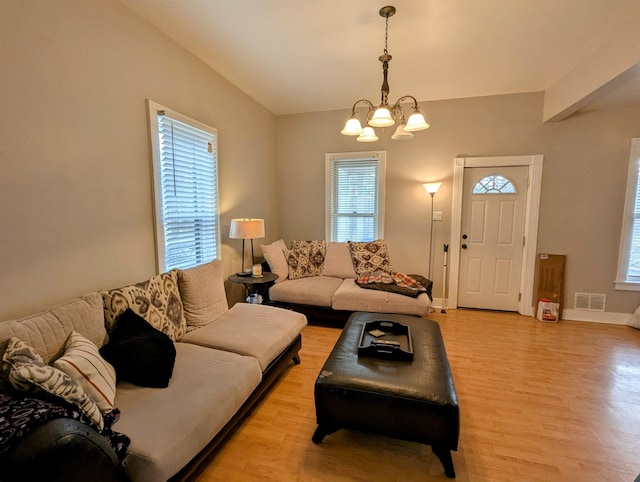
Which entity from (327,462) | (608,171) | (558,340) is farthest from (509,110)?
(327,462)

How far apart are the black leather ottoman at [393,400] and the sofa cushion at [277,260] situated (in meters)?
2.03

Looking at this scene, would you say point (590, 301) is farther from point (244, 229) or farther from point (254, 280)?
point (244, 229)

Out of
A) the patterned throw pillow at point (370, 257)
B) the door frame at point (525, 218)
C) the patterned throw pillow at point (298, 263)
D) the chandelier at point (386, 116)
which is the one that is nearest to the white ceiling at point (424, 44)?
the chandelier at point (386, 116)

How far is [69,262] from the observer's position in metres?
1.81

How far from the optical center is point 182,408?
54.8 inches

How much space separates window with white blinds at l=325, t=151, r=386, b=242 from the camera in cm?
429

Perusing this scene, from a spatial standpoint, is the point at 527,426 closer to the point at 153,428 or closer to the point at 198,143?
the point at 153,428

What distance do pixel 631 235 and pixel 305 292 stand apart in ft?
13.3

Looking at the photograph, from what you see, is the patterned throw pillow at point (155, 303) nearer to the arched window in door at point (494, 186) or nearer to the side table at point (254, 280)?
the side table at point (254, 280)

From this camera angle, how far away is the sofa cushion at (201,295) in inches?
91.5

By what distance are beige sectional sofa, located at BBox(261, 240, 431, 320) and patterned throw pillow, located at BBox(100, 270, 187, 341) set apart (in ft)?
4.90

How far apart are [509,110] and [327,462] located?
14.2 ft

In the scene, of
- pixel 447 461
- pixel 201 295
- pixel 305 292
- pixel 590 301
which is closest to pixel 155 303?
pixel 201 295

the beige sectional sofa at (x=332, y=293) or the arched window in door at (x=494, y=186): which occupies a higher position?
the arched window in door at (x=494, y=186)
